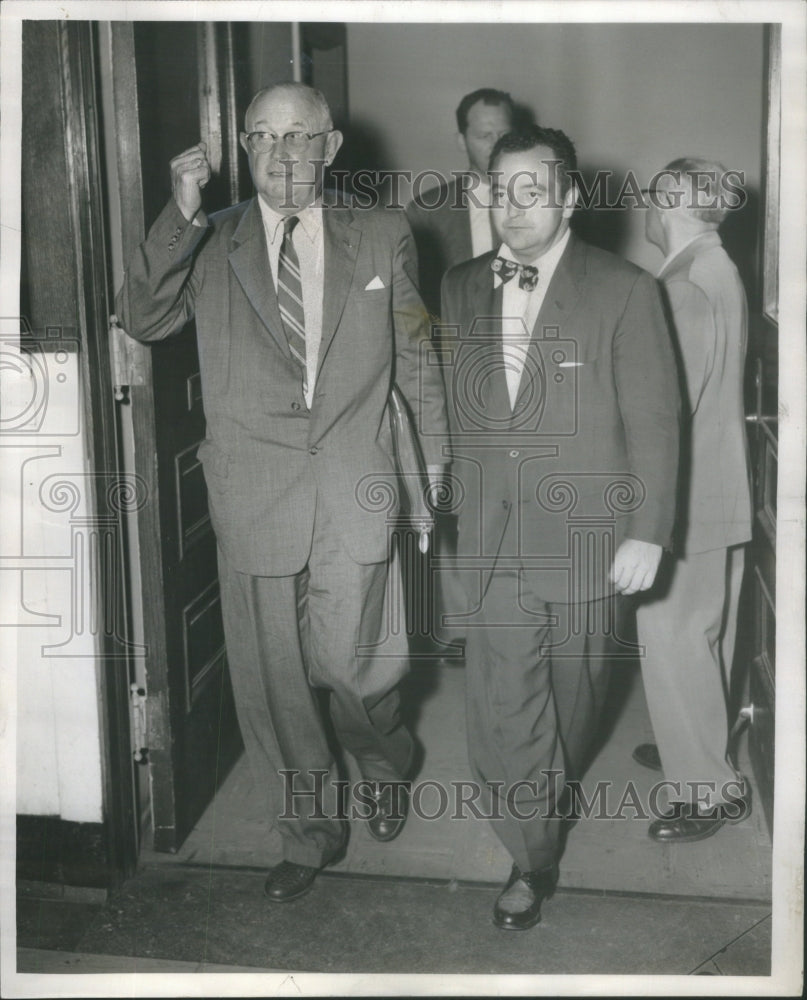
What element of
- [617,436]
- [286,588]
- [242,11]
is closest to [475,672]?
[286,588]

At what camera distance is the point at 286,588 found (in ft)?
8.08

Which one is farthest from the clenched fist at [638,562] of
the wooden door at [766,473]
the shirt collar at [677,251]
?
the shirt collar at [677,251]

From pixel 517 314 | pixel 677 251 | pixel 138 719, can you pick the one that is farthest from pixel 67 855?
pixel 677 251

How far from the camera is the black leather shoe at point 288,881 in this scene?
248cm

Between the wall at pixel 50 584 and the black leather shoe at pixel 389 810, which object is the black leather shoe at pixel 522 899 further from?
the wall at pixel 50 584

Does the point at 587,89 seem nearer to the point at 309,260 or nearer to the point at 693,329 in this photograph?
the point at 693,329

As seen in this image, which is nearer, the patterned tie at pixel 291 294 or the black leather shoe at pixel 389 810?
the patterned tie at pixel 291 294

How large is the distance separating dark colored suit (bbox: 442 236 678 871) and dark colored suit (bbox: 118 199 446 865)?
0.15 m

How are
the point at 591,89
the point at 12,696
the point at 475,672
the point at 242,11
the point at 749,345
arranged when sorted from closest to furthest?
the point at 242,11 < the point at 12,696 < the point at 475,672 < the point at 749,345 < the point at 591,89

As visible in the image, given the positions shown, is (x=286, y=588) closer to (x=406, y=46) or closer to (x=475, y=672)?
(x=475, y=672)

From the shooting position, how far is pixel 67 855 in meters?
2.50

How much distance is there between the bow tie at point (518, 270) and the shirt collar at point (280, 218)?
417mm

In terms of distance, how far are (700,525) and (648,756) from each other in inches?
31.6

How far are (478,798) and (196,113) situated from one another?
1.94 meters
